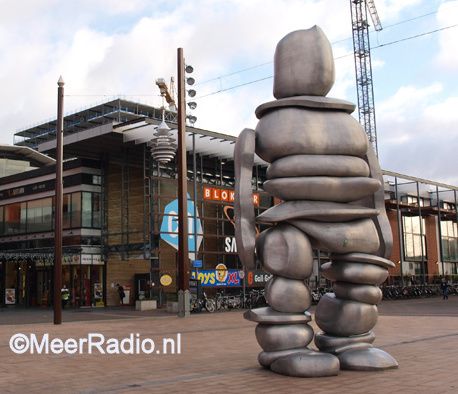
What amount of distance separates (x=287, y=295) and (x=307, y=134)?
2.15m

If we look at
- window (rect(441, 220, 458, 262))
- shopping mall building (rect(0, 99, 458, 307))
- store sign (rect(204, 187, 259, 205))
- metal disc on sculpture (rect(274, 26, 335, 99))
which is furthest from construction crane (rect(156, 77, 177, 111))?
window (rect(441, 220, 458, 262))

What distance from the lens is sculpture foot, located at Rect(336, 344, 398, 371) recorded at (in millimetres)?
7277

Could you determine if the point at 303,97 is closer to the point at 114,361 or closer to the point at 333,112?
the point at 333,112

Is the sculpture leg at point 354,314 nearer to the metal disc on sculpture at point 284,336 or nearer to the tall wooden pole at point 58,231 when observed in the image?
the metal disc on sculpture at point 284,336

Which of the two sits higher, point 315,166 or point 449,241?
point 449,241

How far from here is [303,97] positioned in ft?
25.5

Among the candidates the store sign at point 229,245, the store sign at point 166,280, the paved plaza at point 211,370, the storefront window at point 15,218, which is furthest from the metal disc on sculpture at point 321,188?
the storefront window at point 15,218

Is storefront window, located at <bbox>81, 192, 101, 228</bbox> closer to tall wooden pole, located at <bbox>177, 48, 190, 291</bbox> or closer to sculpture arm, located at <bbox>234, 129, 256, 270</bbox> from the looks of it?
tall wooden pole, located at <bbox>177, 48, 190, 291</bbox>

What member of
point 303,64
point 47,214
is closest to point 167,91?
point 47,214

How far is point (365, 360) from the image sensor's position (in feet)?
24.0

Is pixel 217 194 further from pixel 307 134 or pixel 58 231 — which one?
pixel 307 134

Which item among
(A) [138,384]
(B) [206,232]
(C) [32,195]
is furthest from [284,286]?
(C) [32,195]

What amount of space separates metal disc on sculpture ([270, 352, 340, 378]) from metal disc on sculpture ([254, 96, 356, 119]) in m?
3.30
